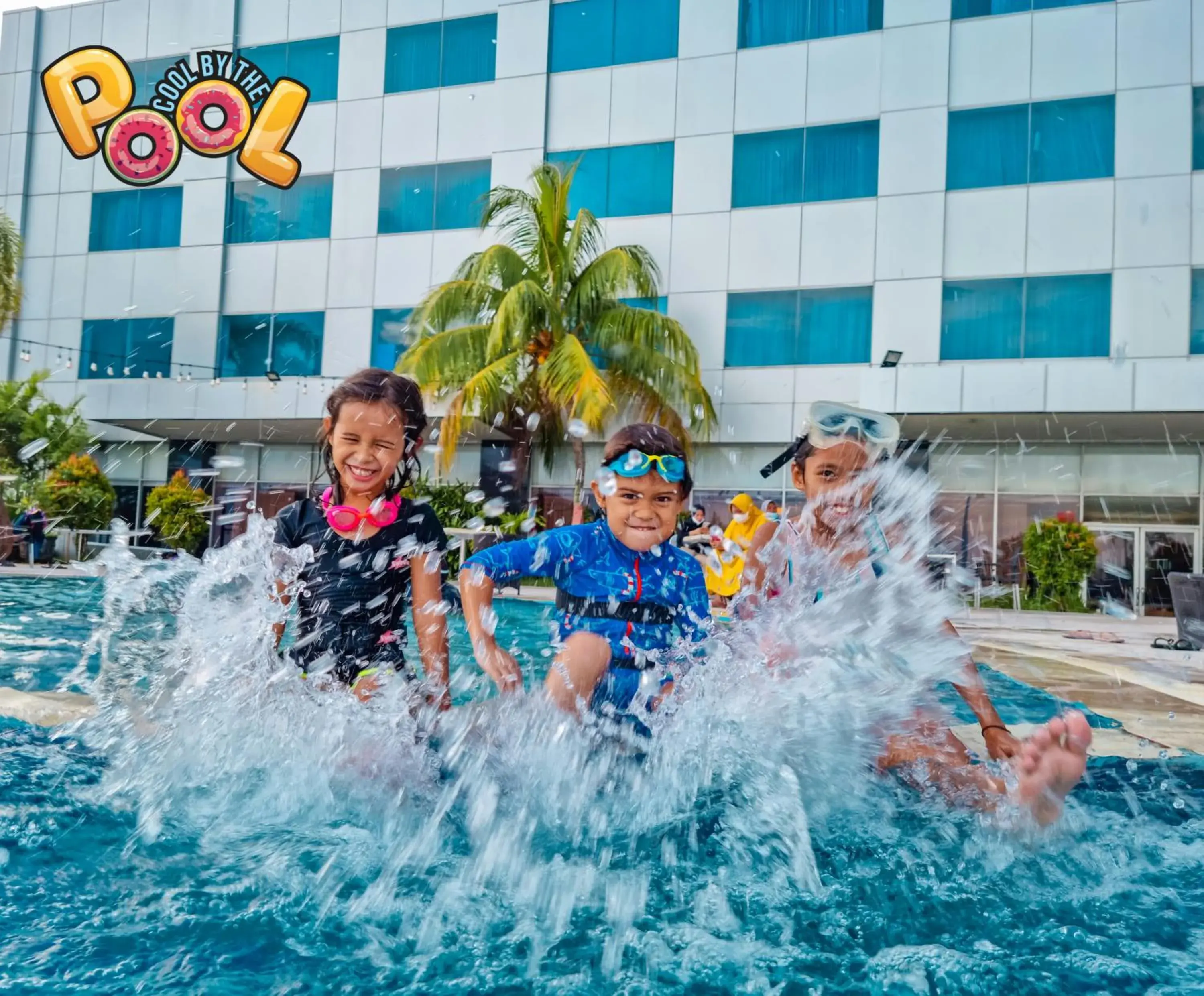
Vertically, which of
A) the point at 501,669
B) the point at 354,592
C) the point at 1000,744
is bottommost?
the point at 1000,744

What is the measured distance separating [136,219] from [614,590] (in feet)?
74.3

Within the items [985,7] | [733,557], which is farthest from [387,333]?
[985,7]

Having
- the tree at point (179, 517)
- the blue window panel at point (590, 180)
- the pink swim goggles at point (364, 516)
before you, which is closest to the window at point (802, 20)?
the blue window panel at point (590, 180)

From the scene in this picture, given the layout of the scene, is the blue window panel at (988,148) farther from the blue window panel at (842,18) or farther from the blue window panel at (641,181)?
the blue window panel at (641,181)

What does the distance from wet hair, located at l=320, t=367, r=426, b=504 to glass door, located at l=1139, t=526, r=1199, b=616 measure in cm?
1635

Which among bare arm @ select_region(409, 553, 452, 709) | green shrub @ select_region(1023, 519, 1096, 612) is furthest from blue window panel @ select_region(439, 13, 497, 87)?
bare arm @ select_region(409, 553, 452, 709)

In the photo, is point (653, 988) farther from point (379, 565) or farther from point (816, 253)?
point (816, 253)

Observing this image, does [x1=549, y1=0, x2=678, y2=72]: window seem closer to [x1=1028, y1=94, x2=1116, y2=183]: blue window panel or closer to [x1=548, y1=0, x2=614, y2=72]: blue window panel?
[x1=548, y1=0, x2=614, y2=72]: blue window panel

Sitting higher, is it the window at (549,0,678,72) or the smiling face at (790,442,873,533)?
the window at (549,0,678,72)

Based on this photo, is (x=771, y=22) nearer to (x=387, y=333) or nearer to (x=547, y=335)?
(x=547, y=335)

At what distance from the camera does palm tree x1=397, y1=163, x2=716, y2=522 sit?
1520 cm

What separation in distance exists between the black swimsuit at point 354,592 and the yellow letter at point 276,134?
18288mm

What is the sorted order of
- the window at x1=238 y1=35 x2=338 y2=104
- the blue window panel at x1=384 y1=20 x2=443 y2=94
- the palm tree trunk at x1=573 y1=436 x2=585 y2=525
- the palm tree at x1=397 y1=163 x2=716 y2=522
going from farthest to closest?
the window at x1=238 y1=35 x2=338 y2=104, the blue window panel at x1=384 y1=20 x2=443 y2=94, the palm tree trunk at x1=573 y1=436 x2=585 y2=525, the palm tree at x1=397 y1=163 x2=716 y2=522

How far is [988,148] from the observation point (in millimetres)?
16359
